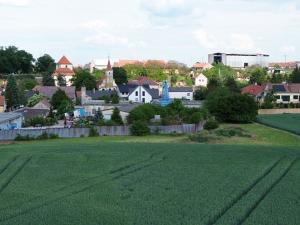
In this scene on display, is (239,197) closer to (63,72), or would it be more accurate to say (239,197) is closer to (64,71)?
(63,72)

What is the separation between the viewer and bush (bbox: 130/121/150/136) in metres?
53.6

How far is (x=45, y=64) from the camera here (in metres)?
150

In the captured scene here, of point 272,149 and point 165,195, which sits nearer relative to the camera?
point 165,195

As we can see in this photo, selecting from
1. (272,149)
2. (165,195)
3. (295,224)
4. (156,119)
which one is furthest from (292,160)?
(156,119)

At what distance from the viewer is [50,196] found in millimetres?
21609

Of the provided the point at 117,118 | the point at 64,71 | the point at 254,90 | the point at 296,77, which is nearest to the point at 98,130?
the point at 117,118

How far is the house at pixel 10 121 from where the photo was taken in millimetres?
54500

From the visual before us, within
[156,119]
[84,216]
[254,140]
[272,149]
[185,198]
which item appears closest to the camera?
[84,216]

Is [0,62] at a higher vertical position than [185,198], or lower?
higher

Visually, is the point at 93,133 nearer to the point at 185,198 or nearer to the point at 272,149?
the point at 272,149

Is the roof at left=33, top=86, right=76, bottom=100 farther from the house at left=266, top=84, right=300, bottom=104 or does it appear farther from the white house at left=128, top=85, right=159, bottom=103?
Result: the house at left=266, top=84, right=300, bottom=104

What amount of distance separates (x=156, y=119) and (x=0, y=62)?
77691mm

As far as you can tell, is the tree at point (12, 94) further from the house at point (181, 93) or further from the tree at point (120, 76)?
the tree at point (120, 76)

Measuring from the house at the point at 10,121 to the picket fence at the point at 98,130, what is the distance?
424cm
